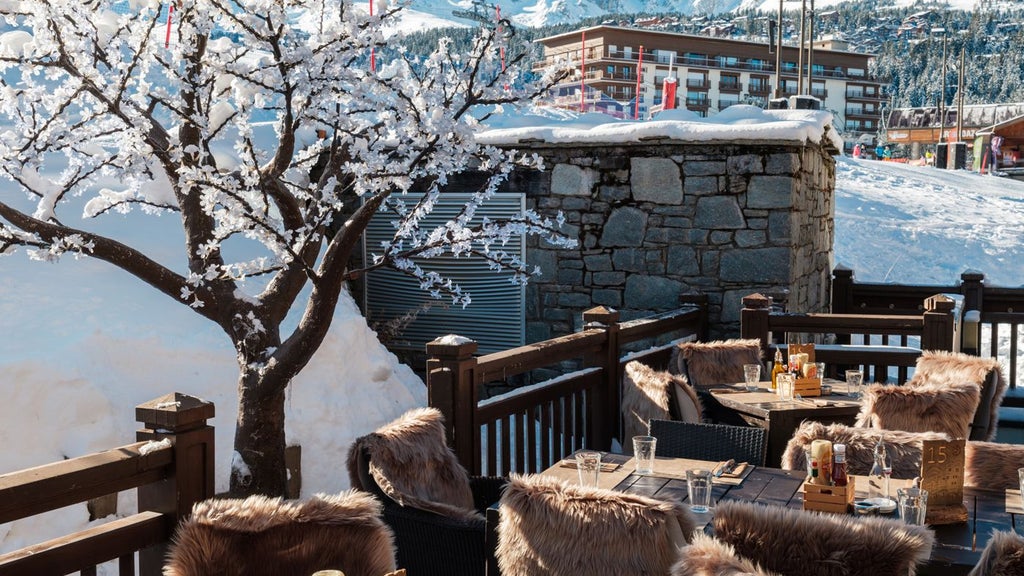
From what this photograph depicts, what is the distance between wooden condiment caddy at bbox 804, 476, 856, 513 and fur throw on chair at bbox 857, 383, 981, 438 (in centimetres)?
123

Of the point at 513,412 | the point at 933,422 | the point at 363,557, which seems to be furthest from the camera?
the point at 513,412

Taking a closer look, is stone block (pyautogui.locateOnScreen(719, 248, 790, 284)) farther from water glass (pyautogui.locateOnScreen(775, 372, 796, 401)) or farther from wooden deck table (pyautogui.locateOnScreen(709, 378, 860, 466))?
water glass (pyautogui.locateOnScreen(775, 372, 796, 401))

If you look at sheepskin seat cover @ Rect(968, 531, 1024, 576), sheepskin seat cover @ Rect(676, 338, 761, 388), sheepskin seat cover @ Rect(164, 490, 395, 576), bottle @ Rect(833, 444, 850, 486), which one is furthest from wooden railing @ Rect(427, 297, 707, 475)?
sheepskin seat cover @ Rect(968, 531, 1024, 576)

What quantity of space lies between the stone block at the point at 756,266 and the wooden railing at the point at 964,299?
56.3 inches

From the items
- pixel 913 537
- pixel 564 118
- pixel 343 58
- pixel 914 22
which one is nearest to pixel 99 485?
pixel 913 537

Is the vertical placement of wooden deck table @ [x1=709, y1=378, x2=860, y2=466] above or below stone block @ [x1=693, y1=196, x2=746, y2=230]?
below

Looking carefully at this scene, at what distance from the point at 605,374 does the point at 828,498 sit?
2.92 metres

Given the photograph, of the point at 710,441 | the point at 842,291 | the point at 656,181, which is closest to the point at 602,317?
the point at 710,441

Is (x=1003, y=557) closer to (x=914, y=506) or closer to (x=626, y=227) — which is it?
(x=914, y=506)

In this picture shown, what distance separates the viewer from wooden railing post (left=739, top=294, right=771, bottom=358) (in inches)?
267

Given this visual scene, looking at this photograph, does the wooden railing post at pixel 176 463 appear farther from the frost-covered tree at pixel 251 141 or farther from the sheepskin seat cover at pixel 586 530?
the frost-covered tree at pixel 251 141

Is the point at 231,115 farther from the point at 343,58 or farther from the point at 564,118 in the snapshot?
the point at 564,118

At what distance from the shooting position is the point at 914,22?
111m

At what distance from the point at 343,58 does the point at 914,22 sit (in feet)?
390
